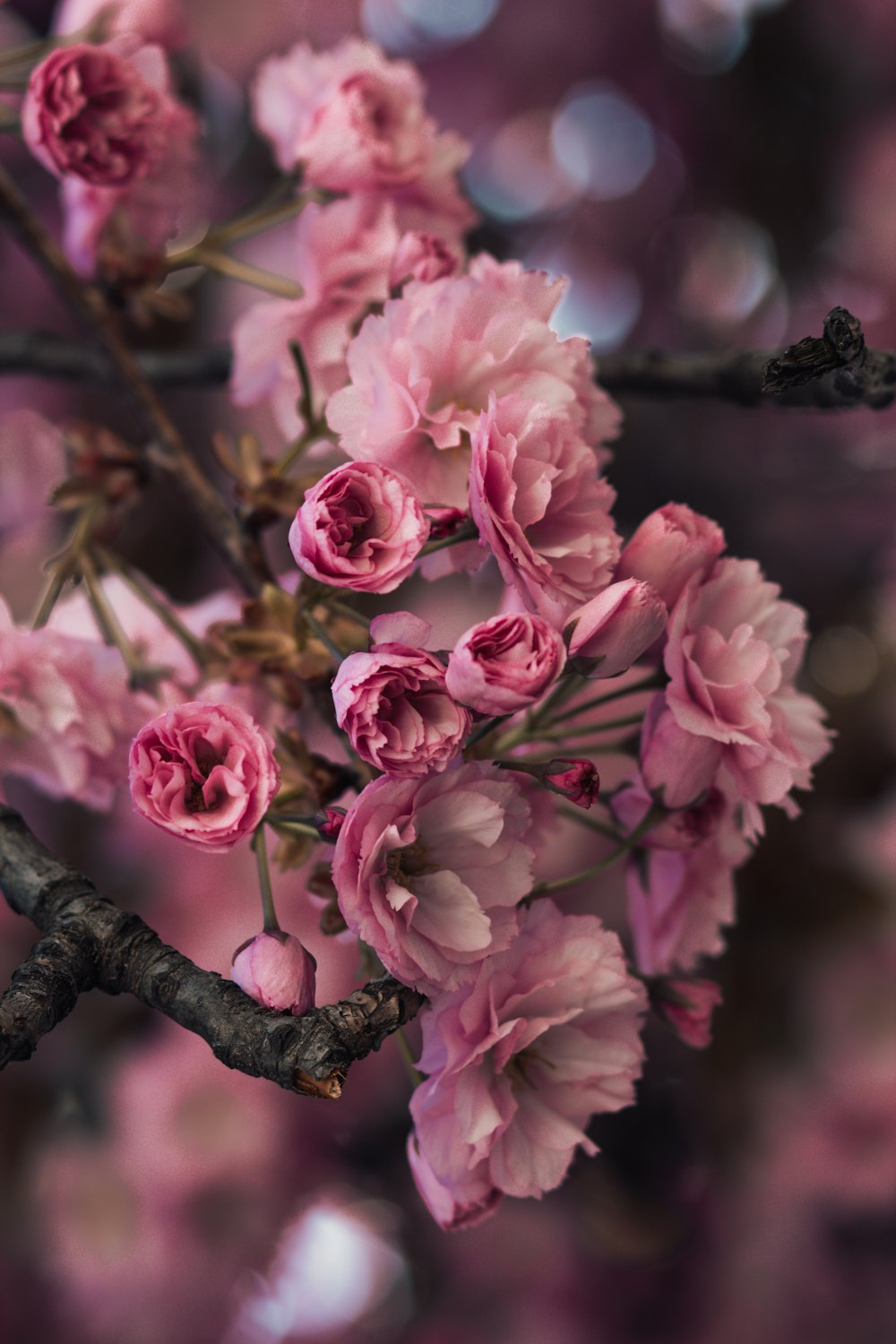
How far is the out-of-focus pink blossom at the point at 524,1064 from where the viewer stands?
1.09 ft

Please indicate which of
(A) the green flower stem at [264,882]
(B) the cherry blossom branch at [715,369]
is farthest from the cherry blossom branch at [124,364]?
(A) the green flower stem at [264,882]

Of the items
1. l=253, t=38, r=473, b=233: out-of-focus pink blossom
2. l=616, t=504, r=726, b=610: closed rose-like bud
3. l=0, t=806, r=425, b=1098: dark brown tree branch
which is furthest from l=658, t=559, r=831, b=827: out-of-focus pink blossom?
l=253, t=38, r=473, b=233: out-of-focus pink blossom

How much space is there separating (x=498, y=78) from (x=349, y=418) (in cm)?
120

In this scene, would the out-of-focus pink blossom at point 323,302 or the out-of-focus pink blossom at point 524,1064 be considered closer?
the out-of-focus pink blossom at point 524,1064

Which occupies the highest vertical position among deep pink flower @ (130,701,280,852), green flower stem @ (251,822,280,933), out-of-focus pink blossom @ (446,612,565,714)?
out-of-focus pink blossom @ (446,612,565,714)

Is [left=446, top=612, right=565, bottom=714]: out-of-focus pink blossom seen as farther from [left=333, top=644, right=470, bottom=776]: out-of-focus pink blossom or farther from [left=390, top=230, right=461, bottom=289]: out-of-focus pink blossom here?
[left=390, top=230, right=461, bottom=289]: out-of-focus pink blossom

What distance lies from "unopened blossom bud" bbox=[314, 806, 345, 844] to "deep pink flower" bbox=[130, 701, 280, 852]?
0.02 metres

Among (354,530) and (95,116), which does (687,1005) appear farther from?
(95,116)

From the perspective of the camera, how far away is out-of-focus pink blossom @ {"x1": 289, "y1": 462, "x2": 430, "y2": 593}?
1.00ft

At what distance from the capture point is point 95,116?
45cm

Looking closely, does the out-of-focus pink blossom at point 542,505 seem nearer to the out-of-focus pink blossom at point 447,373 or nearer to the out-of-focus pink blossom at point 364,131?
the out-of-focus pink blossom at point 447,373

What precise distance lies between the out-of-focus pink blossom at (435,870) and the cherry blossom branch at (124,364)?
158 mm

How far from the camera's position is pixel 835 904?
97 centimetres

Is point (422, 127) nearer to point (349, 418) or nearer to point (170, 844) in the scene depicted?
point (349, 418)
